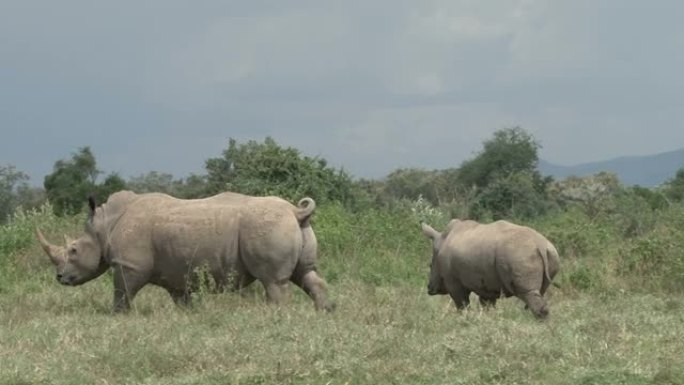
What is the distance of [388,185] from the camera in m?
65.7

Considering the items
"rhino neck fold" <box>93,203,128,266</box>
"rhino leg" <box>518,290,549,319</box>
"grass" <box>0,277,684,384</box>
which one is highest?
"rhino neck fold" <box>93,203,128,266</box>

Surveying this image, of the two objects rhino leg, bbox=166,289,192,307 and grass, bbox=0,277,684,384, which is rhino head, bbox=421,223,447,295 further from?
rhino leg, bbox=166,289,192,307

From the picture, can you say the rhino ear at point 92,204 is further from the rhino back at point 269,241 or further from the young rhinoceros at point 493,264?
the young rhinoceros at point 493,264

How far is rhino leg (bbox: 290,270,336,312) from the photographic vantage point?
37.3ft

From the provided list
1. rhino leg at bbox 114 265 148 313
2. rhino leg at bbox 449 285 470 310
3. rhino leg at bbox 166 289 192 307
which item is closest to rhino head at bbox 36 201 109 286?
rhino leg at bbox 114 265 148 313

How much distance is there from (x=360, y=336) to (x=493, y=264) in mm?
3611

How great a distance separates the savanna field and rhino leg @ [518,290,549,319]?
0.14 metres

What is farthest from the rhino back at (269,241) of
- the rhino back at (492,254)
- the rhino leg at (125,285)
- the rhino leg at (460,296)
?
the rhino leg at (460,296)

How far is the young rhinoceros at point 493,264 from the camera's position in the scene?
11422 millimetres

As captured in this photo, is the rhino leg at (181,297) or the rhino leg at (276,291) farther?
the rhino leg at (181,297)

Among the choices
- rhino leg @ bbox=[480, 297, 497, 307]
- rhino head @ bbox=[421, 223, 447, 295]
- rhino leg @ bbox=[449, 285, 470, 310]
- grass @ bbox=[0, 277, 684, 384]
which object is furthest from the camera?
rhino head @ bbox=[421, 223, 447, 295]

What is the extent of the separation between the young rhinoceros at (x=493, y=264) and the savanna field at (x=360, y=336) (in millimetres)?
229

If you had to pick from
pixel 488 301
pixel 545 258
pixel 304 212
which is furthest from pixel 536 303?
pixel 304 212

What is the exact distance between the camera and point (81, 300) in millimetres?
12766
